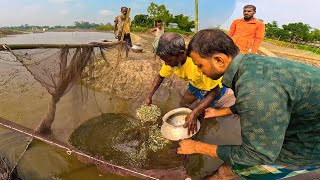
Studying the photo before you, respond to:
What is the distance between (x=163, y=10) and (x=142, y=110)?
36457 millimetres

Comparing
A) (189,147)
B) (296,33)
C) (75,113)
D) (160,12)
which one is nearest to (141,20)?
(160,12)

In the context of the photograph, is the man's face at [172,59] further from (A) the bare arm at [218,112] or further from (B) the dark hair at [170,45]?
(A) the bare arm at [218,112]

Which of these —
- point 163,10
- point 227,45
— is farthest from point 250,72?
point 163,10

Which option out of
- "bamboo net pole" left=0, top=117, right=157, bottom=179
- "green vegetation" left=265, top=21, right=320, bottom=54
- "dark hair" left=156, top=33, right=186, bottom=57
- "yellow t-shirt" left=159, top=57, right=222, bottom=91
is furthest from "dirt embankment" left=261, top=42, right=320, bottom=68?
"green vegetation" left=265, top=21, right=320, bottom=54

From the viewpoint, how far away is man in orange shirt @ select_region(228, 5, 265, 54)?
5.37 meters

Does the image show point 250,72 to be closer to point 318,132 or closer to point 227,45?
point 227,45

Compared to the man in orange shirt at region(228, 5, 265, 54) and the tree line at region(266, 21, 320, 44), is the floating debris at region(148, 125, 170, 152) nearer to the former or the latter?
the man in orange shirt at region(228, 5, 265, 54)

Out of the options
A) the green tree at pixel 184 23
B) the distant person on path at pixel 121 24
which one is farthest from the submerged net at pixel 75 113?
the green tree at pixel 184 23

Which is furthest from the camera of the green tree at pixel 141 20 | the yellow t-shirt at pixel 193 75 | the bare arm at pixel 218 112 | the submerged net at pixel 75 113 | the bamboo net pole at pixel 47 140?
the green tree at pixel 141 20

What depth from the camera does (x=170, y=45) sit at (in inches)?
119

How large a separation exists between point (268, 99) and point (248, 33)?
4537mm

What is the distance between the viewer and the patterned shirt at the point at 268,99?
1.34 meters

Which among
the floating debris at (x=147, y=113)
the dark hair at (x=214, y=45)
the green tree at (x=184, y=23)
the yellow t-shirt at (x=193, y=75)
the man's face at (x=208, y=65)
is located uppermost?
the green tree at (x=184, y=23)

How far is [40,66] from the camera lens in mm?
3109
